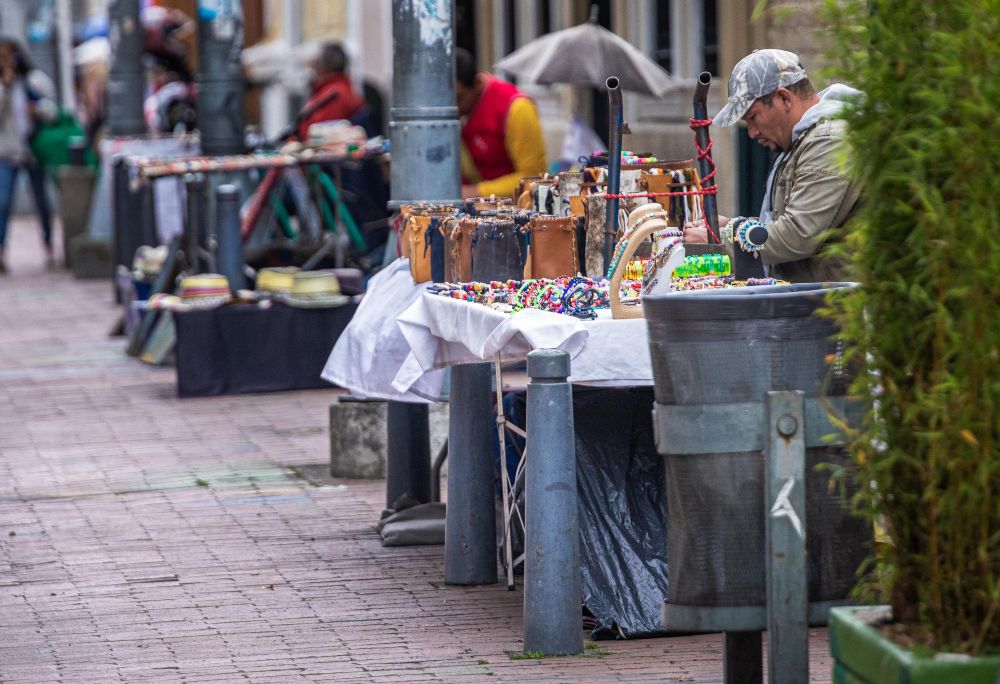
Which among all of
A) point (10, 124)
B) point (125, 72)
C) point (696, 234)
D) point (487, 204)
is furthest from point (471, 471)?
point (10, 124)

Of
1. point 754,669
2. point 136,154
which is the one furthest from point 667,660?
point 136,154

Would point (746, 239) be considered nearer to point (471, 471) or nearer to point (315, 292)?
point (471, 471)

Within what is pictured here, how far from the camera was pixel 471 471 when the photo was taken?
6.48 meters

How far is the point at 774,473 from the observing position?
4.34 m

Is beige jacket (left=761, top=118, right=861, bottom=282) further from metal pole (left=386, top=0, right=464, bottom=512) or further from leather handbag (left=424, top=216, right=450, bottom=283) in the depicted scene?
metal pole (left=386, top=0, right=464, bottom=512)

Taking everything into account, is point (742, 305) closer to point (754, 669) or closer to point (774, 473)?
point (774, 473)

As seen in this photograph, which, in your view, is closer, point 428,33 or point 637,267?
point 637,267

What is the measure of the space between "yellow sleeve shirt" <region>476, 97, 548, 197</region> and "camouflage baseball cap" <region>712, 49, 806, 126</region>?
15.6 feet

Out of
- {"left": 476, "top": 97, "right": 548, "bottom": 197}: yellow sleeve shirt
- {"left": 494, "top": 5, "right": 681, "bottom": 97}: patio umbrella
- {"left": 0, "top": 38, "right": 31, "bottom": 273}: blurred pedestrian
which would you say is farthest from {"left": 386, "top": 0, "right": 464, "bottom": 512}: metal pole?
{"left": 0, "top": 38, "right": 31, "bottom": 273}: blurred pedestrian

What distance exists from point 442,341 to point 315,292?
5.14 m

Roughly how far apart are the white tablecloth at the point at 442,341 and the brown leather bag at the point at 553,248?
1.30ft

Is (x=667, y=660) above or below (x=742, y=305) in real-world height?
below

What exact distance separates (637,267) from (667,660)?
1.23 meters

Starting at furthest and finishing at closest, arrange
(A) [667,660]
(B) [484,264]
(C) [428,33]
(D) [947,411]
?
(C) [428,33], (B) [484,264], (A) [667,660], (D) [947,411]
